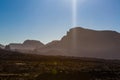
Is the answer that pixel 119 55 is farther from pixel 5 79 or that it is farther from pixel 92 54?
pixel 5 79

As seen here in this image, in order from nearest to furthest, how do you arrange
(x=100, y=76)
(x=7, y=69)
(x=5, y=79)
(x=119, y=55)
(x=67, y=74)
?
(x=5, y=79)
(x=67, y=74)
(x=100, y=76)
(x=7, y=69)
(x=119, y=55)

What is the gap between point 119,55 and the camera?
190625 millimetres

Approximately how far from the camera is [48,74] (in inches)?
1268

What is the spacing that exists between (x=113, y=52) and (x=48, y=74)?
17232 cm

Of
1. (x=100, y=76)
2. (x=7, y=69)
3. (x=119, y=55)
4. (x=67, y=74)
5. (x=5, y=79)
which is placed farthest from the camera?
(x=119, y=55)

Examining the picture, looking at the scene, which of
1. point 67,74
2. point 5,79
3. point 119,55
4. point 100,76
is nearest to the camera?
point 5,79

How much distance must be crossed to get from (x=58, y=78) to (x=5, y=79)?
7057 millimetres

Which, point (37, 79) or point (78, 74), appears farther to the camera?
point (78, 74)

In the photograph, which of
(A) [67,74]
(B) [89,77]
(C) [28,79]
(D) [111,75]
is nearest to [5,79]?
(C) [28,79]

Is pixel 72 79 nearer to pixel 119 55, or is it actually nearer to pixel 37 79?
pixel 37 79

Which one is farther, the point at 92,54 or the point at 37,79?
the point at 92,54

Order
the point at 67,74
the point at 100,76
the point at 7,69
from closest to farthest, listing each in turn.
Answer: the point at 67,74 → the point at 100,76 → the point at 7,69

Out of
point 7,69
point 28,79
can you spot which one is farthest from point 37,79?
point 7,69

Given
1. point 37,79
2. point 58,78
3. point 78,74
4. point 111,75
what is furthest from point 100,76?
point 37,79
